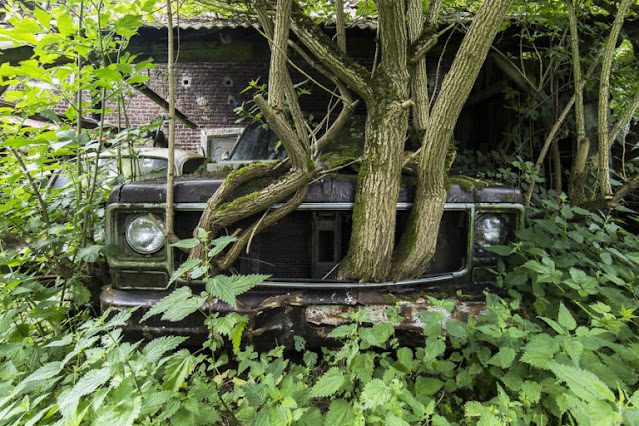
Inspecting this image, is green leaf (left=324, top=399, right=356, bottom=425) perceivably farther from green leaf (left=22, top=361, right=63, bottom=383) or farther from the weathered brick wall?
the weathered brick wall

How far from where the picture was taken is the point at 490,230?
2.15 meters

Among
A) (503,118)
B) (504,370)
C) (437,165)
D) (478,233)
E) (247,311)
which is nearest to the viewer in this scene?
(504,370)

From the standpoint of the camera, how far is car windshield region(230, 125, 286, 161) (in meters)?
2.98

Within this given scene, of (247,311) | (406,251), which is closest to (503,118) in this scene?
(406,251)

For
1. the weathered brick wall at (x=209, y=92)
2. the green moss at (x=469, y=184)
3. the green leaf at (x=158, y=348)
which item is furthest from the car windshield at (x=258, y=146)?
the weathered brick wall at (x=209, y=92)

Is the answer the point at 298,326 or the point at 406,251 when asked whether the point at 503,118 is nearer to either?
the point at 406,251

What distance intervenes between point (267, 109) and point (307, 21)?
0.74 metres

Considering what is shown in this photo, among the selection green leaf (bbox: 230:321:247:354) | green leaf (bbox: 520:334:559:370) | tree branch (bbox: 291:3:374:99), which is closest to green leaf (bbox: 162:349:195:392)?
green leaf (bbox: 230:321:247:354)

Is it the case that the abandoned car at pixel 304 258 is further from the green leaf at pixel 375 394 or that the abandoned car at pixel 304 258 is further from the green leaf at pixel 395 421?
the green leaf at pixel 395 421

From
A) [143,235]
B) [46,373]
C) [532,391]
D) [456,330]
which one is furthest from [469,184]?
[46,373]

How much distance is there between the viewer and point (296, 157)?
1.93 meters

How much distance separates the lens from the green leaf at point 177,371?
128 cm

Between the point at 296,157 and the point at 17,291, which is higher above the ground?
the point at 296,157

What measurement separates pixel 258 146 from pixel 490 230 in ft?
6.82
